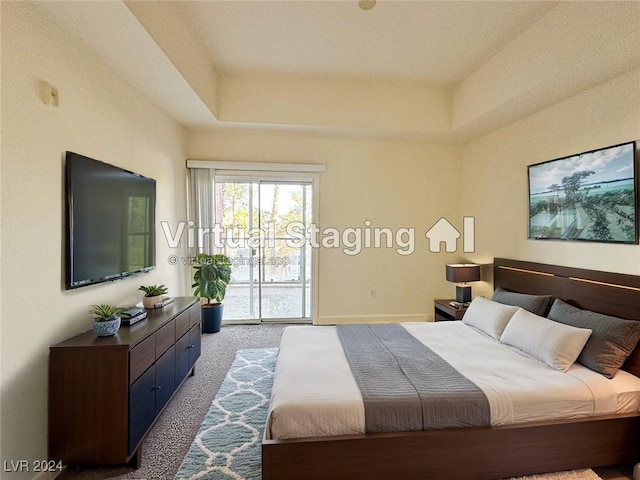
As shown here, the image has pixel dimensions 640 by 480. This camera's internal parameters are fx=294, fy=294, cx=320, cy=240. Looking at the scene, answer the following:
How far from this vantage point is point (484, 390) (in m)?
1.71

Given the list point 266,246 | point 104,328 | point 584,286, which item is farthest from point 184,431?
point 584,286

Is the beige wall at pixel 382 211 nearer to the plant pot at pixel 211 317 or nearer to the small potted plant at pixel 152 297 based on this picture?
the plant pot at pixel 211 317

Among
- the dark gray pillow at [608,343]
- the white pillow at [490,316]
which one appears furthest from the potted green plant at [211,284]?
the dark gray pillow at [608,343]

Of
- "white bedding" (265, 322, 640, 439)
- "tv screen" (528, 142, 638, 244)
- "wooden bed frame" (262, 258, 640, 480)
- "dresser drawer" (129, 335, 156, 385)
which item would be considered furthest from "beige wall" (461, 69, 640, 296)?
"dresser drawer" (129, 335, 156, 385)

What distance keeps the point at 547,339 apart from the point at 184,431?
2639 millimetres

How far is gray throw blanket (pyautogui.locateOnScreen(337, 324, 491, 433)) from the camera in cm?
160

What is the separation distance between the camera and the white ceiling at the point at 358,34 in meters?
2.36

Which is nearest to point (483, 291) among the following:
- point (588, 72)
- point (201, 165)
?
point (588, 72)

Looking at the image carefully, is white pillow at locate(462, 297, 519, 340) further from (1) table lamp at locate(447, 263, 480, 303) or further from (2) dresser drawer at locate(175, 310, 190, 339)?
(2) dresser drawer at locate(175, 310, 190, 339)

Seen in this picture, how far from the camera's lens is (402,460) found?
1559mm

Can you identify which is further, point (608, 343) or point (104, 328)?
point (608, 343)

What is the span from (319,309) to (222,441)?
245 centimetres

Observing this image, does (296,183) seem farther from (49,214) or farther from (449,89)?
(49,214)

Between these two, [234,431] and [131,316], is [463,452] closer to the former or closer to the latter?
[234,431]
